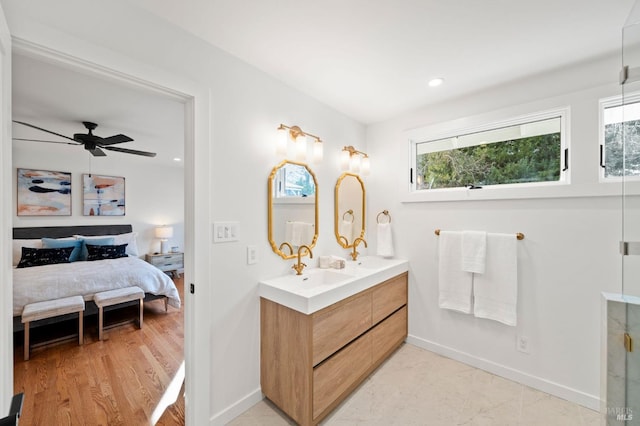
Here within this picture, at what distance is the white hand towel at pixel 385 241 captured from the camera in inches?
107

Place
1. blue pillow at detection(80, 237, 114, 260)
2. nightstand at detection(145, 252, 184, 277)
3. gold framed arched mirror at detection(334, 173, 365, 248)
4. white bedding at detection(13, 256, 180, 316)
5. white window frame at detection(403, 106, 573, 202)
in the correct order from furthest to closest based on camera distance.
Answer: nightstand at detection(145, 252, 184, 277)
blue pillow at detection(80, 237, 114, 260)
white bedding at detection(13, 256, 180, 316)
gold framed arched mirror at detection(334, 173, 365, 248)
white window frame at detection(403, 106, 573, 202)

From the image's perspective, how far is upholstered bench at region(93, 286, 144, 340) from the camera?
2.86 metres

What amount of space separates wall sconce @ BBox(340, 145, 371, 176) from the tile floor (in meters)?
1.85

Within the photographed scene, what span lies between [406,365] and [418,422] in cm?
62

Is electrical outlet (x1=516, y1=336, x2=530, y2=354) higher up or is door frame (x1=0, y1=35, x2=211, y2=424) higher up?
door frame (x1=0, y1=35, x2=211, y2=424)

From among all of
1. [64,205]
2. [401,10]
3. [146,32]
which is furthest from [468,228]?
[64,205]

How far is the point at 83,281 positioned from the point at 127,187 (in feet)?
8.19

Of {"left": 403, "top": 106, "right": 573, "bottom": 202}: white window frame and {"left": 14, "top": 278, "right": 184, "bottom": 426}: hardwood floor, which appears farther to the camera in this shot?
{"left": 403, "top": 106, "right": 573, "bottom": 202}: white window frame

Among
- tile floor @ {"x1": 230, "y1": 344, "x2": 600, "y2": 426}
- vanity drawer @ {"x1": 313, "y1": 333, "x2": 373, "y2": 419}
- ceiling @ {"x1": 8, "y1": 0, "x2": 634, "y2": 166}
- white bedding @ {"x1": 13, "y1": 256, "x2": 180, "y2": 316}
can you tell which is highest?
ceiling @ {"x1": 8, "y1": 0, "x2": 634, "y2": 166}

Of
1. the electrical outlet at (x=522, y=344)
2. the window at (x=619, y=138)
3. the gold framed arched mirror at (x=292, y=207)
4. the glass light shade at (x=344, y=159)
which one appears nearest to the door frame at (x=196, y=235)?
the gold framed arched mirror at (x=292, y=207)

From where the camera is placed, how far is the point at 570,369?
1.88 metres

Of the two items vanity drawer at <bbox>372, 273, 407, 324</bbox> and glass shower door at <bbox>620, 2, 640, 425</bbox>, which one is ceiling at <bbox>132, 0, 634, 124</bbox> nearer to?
glass shower door at <bbox>620, 2, 640, 425</bbox>

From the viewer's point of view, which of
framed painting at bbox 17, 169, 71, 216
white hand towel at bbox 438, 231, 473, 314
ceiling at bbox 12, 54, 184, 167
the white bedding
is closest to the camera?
ceiling at bbox 12, 54, 184, 167

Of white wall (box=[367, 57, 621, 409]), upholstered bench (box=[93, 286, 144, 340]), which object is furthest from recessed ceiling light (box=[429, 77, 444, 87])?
upholstered bench (box=[93, 286, 144, 340])
